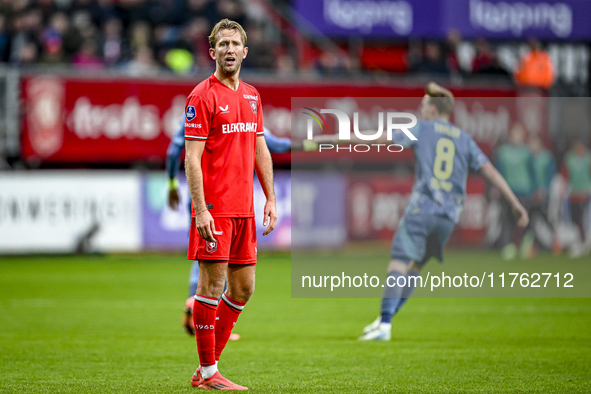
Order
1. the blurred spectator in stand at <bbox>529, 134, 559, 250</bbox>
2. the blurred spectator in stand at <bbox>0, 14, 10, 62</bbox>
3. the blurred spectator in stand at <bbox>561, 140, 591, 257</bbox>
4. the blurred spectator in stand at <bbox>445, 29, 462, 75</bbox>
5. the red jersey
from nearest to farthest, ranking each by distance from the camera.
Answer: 1. the red jersey
2. the blurred spectator in stand at <bbox>0, 14, 10, 62</bbox>
3. the blurred spectator in stand at <bbox>529, 134, 559, 250</bbox>
4. the blurred spectator in stand at <bbox>561, 140, 591, 257</bbox>
5. the blurred spectator in stand at <bbox>445, 29, 462, 75</bbox>

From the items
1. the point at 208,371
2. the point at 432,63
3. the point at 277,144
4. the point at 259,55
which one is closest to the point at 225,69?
the point at 208,371

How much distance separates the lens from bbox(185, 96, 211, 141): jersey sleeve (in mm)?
5223

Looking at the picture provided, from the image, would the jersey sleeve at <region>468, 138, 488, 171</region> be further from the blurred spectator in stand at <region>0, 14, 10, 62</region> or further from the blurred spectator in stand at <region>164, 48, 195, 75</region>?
the blurred spectator in stand at <region>0, 14, 10, 62</region>

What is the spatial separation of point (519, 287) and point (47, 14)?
1103cm

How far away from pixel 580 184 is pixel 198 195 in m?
14.0

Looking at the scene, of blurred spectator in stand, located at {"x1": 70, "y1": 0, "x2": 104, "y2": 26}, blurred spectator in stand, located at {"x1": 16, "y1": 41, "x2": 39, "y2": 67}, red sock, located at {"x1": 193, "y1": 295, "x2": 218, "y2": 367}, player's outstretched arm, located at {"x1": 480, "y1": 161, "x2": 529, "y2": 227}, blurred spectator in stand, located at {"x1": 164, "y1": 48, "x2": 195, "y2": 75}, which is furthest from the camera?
blurred spectator in stand, located at {"x1": 70, "y1": 0, "x2": 104, "y2": 26}

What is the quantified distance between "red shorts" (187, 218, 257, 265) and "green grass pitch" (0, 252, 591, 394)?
830 mm

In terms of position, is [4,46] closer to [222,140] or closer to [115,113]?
[115,113]

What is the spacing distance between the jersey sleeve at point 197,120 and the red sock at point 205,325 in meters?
0.99

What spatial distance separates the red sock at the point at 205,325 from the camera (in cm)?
537

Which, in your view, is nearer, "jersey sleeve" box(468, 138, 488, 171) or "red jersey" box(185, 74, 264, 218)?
"red jersey" box(185, 74, 264, 218)

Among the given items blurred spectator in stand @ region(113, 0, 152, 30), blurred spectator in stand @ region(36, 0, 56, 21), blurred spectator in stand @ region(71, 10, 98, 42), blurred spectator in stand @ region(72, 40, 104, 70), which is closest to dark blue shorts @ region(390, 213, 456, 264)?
blurred spectator in stand @ region(72, 40, 104, 70)

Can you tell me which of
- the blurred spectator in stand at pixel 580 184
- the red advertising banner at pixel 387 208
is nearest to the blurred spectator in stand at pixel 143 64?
the red advertising banner at pixel 387 208

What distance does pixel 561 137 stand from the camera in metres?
17.7
